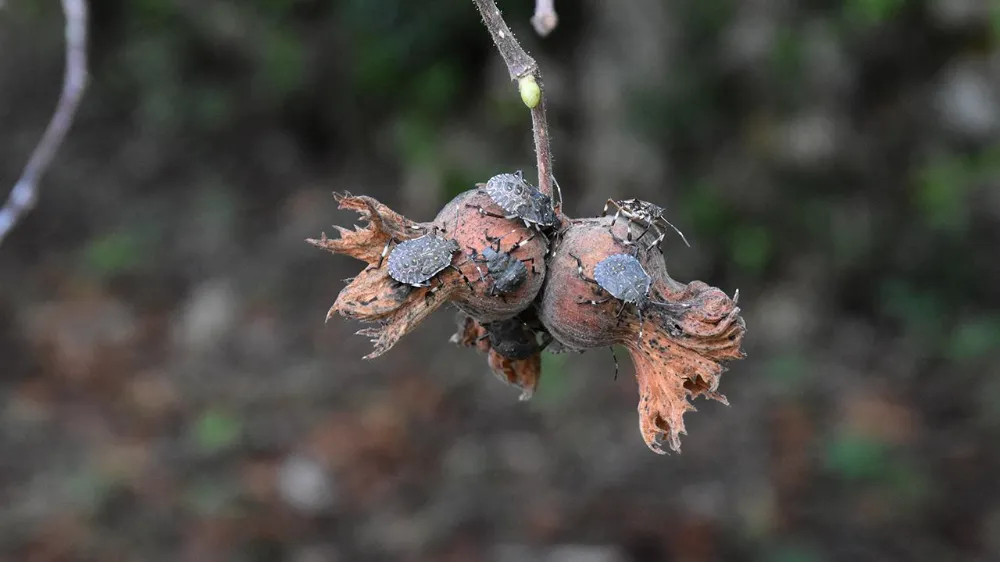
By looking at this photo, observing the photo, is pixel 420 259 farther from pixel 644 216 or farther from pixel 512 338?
pixel 644 216

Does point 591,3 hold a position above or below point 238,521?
above

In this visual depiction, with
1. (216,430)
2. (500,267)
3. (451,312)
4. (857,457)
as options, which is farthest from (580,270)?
(451,312)

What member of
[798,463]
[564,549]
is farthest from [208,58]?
[798,463]

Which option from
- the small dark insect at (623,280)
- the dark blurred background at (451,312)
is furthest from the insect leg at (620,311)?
the dark blurred background at (451,312)

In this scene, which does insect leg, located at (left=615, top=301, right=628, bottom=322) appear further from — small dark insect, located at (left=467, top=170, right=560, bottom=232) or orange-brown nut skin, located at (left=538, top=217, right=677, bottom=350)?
small dark insect, located at (left=467, top=170, right=560, bottom=232)

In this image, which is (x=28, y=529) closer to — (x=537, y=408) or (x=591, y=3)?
(x=537, y=408)

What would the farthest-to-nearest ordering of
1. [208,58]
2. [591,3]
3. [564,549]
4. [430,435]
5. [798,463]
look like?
1. [208,58]
2. [591,3]
3. [430,435]
4. [798,463]
5. [564,549]

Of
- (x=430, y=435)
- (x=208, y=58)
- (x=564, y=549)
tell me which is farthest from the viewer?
(x=208, y=58)
